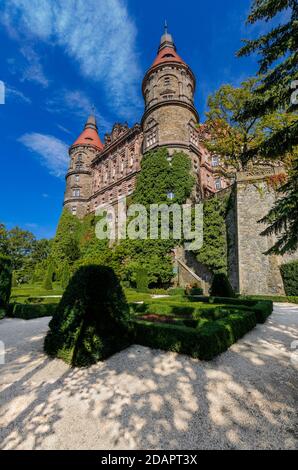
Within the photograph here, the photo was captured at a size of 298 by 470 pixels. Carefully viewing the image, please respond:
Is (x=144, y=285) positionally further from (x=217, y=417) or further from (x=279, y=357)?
(x=217, y=417)

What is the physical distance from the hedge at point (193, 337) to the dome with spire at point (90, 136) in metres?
42.9

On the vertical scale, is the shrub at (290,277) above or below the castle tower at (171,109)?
below

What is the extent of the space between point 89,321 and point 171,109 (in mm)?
27096

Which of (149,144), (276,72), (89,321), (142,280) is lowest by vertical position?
(89,321)

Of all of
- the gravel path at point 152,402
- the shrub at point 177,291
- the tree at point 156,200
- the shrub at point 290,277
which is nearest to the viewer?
the gravel path at point 152,402

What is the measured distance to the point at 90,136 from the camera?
43.8m

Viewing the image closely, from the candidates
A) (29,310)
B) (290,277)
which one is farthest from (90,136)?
(290,277)

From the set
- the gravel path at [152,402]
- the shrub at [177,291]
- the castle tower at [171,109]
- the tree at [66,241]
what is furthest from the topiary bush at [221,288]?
the tree at [66,241]

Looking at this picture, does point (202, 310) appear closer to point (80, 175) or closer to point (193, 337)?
point (193, 337)

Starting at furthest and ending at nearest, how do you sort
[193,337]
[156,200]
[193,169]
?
[193,169]
[156,200]
[193,337]

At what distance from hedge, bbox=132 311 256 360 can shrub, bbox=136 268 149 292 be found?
13663 millimetres

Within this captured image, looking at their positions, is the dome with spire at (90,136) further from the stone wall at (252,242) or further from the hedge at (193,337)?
the hedge at (193,337)

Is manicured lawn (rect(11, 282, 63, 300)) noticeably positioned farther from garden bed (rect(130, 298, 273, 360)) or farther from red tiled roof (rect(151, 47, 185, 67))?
red tiled roof (rect(151, 47, 185, 67))

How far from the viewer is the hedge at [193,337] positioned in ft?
16.5
